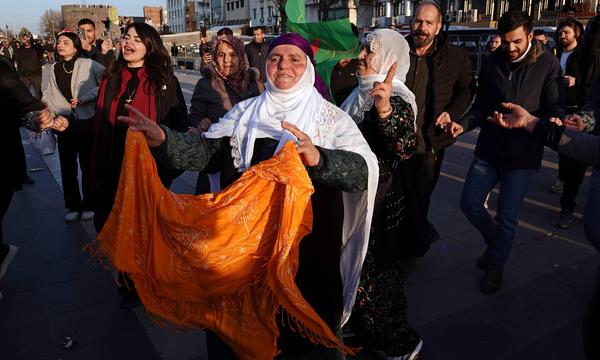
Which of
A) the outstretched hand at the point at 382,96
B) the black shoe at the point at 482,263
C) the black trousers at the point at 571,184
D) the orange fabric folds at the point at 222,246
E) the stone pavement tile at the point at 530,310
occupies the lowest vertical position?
the stone pavement tile at the point at 530,310

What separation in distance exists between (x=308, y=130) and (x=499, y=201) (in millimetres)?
2012

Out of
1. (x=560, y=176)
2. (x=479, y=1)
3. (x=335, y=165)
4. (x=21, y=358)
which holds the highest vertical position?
(x=479, y=1)

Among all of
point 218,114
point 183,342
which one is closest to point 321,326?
point 183,342

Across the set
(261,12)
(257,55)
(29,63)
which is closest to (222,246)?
(257,55)

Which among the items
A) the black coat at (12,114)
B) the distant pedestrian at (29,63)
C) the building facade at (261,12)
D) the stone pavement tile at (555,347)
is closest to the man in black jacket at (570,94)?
the stone pavement tile at (555,347)

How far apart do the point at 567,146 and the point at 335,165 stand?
1.07 meters

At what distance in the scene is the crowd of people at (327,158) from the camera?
2.05m

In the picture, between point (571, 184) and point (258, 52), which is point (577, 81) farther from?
point (258, 52)

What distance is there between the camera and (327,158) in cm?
201

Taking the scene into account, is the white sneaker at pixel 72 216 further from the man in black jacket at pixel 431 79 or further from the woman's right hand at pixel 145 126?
the man in black jacket at pixel 431 79

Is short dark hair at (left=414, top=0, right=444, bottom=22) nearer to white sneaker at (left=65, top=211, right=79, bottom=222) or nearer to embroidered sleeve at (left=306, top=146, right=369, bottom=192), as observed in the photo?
embroidered sleeve at (left=306, top=146, right=369, bottom=192)

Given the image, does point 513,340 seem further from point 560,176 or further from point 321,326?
point 560,176

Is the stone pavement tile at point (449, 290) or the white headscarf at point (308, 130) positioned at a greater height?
the white headscarf at point (308, 130)

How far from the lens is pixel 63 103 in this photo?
16.3 feet
